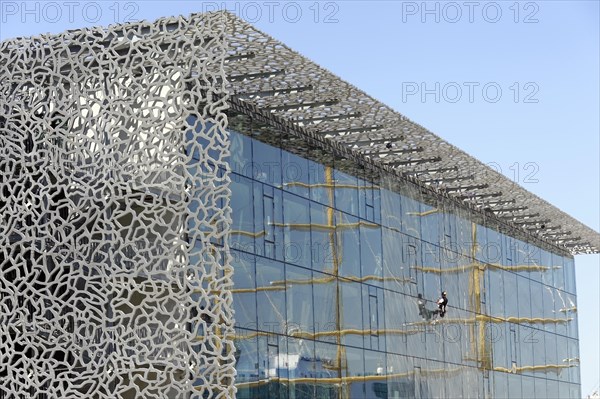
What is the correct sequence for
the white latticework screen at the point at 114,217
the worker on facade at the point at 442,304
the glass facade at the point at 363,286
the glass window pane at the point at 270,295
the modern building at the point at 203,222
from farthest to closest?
the worker on facade at the point at 442,304
the glass facade at the point at 363,286
the glass window pane at the point at 270,295
the modern building at the point at 203,222
the white latticework screen at the point at 114,217

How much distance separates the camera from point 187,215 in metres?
19.9

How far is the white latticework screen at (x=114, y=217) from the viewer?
1947 cm

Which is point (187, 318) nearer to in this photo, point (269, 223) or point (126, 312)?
point (126, 312)

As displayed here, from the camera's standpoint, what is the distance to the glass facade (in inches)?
890

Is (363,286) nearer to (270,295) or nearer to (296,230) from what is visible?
(296,230)

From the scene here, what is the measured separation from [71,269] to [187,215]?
2.01 meters

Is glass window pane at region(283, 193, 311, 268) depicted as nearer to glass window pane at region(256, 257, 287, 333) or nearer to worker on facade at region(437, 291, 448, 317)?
glass window pane at region(256, 257, 287, 333)

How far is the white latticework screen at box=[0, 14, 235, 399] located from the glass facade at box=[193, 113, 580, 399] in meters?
1.73

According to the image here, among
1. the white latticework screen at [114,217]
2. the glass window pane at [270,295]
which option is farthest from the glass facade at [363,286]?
the white latticework screen at [114,217]

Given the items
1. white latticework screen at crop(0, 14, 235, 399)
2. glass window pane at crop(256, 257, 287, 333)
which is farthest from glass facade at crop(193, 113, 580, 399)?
white latticework screen at crop(0, 14, 235, 399)

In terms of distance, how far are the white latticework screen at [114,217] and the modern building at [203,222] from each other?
0.04 m

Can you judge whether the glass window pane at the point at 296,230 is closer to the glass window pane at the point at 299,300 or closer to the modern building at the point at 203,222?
the modern building at the point at 203,222

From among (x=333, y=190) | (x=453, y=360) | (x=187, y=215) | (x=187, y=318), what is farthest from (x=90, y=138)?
(x=453, y=360)

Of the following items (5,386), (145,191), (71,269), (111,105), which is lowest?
(5,386)
